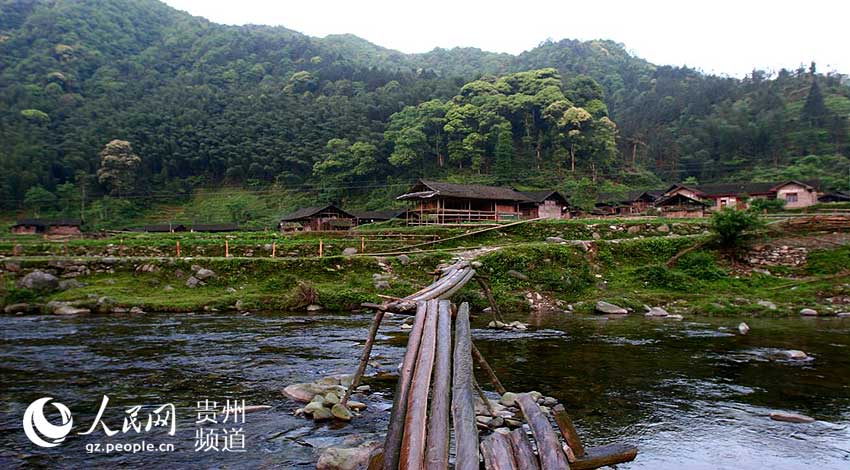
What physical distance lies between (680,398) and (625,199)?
2415 inches

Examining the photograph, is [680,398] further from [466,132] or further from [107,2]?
[107,2]

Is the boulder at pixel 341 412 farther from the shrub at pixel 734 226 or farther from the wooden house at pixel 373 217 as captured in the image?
the wooden house at pixel 373 217

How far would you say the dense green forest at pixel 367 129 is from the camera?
83188mm

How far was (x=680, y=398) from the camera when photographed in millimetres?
8625

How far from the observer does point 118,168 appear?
86938 millimetres

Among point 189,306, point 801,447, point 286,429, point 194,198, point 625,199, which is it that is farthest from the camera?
point 194,198

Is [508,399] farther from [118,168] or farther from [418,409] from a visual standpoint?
[118,168]

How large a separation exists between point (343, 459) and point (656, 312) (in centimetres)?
1863

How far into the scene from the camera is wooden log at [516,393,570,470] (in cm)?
325

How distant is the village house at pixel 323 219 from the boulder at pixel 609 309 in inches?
1582

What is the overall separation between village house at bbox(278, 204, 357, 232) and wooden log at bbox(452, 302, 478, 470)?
5282cm

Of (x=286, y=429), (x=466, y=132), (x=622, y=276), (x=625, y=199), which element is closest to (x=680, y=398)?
(x=286, y=429)

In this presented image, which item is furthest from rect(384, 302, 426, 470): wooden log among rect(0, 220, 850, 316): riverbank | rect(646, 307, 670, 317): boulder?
rect(646, 307, 670, 317): boulder

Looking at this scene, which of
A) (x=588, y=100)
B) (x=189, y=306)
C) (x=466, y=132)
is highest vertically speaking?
(x=588, y=100)
